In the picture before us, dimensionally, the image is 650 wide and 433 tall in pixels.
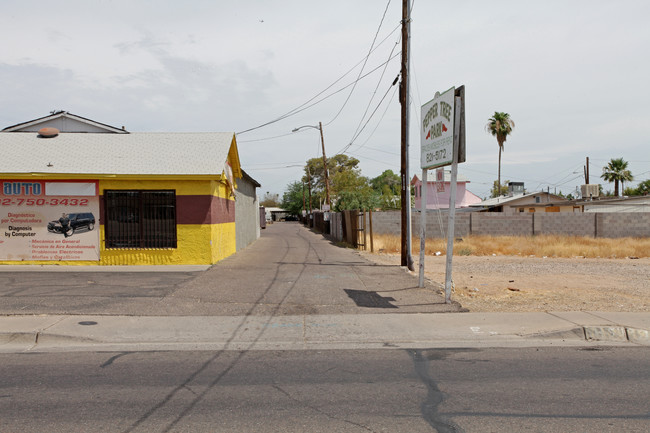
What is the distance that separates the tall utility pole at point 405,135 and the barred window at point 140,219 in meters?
7.18

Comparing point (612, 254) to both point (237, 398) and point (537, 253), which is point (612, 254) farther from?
point (237, 398)

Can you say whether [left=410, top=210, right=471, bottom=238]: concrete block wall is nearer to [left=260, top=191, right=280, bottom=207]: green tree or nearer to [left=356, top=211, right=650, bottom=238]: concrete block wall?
[left=356, top=211, right=650, bottom=238]: concrete block wall

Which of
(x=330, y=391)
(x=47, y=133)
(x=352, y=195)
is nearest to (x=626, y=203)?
(x=352, y=195)

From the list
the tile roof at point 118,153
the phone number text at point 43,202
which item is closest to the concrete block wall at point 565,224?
the tile roof at point 118,153

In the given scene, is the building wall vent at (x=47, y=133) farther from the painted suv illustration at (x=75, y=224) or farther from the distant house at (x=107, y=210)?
the painted suv illustration at (x=75, y=224)

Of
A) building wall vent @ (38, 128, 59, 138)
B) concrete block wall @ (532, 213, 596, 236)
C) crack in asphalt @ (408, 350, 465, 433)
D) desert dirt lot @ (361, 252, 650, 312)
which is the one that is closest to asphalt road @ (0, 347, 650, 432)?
crack in asphalt @ (408, 350, 465, 433)

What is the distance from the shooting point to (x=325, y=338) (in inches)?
322

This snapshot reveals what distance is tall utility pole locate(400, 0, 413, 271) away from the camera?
1599cm

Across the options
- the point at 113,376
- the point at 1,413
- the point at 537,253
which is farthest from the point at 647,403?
the point at 537,253

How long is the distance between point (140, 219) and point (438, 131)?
973cm

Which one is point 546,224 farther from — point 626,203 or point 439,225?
point 626,203

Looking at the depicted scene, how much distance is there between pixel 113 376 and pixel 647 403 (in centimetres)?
573

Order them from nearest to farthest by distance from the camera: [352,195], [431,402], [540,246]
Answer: [431,402] → [540,246] → [352,195]

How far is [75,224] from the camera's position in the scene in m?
16.1
